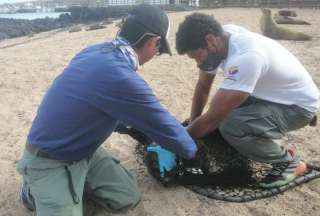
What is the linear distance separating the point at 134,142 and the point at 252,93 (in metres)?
1.31

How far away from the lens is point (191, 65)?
7.24 meters

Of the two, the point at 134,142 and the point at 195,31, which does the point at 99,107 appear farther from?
the point at 134,142

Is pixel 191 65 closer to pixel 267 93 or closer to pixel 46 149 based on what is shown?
pixel 267 93

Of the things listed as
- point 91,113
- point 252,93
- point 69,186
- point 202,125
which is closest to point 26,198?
point 69,186

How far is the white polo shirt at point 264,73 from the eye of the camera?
296 cm

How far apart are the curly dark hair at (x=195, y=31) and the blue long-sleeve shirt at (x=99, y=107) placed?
571mm

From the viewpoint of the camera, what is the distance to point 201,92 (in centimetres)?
379

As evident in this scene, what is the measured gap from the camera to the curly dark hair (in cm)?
306

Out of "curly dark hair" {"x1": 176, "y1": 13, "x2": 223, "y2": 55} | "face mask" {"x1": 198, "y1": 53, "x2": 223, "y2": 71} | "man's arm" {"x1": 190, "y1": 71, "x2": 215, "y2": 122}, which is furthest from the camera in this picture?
"man's arm" {"x1": 190, "y1": 71, "x2": 215, "y2": 122}

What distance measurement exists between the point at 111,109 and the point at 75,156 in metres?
0.42

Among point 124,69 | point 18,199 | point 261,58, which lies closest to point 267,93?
point 261,58

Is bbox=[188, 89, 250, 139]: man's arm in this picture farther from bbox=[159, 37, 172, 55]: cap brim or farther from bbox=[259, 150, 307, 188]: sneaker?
bbox=[259, 150, 307, 188]: sneaker

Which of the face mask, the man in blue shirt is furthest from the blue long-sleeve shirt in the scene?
the face mask

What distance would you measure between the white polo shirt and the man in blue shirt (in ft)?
1.71
